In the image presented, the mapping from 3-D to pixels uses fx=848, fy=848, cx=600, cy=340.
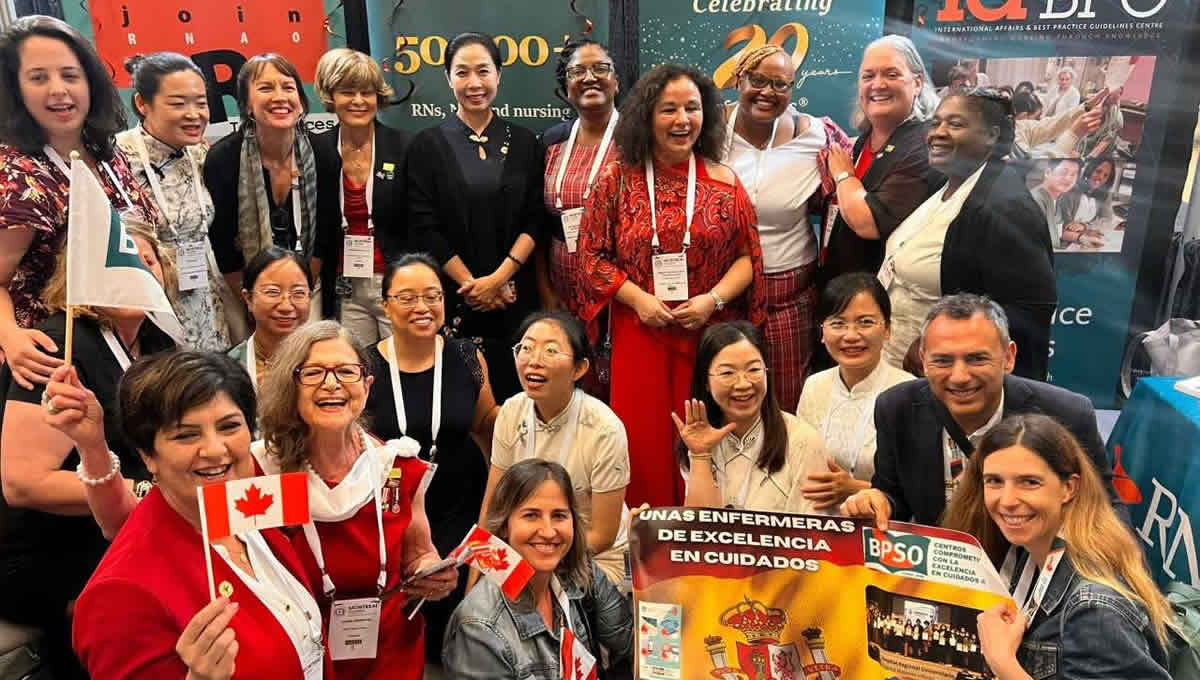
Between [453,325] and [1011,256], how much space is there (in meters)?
2.39

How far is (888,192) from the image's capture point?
3.34 meters

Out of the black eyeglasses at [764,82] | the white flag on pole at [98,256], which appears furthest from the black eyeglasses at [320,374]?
the black eyeglasses at [764,82]

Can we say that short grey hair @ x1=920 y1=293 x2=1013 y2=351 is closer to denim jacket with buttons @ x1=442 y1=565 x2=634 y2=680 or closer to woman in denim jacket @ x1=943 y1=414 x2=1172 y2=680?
woman in denim jacket @ x1=943 y1=414 x2=1172 y2=680

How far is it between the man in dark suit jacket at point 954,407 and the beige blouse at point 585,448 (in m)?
0.88

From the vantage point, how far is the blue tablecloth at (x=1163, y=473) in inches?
114

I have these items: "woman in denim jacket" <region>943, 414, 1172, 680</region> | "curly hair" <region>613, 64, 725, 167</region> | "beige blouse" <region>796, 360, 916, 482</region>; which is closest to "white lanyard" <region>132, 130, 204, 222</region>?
"curly hair" <region>613, 64, 725, 167</region>

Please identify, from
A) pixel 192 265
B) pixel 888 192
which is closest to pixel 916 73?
pixel 888 192

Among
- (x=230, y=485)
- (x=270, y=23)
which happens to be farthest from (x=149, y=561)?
(x=270, y=23)

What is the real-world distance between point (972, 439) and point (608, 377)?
1758 mm

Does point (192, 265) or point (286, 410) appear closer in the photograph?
point (286, 410)

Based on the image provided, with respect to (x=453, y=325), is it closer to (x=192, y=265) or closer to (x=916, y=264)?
(x=192, y=265)

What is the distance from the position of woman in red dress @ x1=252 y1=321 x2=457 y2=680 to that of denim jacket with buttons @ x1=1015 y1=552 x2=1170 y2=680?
1450 millimetres

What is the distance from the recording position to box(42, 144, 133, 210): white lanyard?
9.21ft

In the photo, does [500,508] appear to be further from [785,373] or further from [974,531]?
[785,373]
